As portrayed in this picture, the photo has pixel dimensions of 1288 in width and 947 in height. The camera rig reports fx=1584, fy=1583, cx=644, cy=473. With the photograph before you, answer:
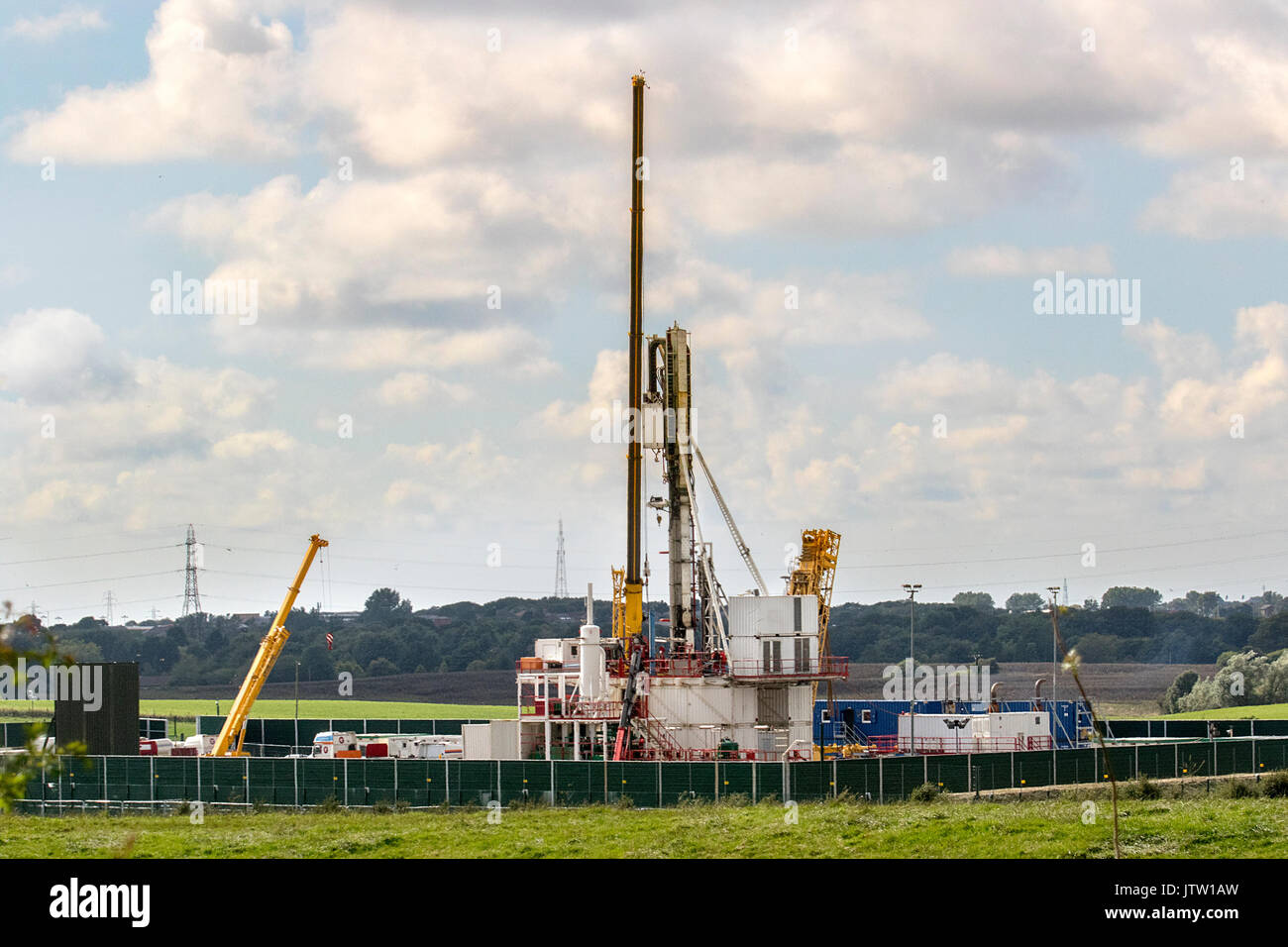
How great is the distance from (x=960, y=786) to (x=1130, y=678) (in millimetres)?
142417

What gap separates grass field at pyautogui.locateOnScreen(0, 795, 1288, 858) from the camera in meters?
37.9

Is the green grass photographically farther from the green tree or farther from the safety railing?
the safety railing

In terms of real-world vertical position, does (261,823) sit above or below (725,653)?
below

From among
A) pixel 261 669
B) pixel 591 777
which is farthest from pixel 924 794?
pixel 261 669

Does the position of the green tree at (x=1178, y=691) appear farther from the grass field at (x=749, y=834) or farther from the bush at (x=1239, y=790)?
the grass field at (x=749, y=834)

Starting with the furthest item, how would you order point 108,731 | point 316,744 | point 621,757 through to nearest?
point 316,744
point 108,731
point 621,757

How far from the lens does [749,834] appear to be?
137 ft

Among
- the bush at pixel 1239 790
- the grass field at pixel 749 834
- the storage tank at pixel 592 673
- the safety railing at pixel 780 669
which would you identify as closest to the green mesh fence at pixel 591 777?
the grass field at pixel 749 834

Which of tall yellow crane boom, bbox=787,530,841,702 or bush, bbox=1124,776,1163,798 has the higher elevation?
tall yellow crane boom, bbox=787,530,841,702

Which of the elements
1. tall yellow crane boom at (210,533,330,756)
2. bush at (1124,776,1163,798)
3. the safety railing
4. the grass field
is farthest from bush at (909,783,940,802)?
tall yellow crane boom at (210,533,330,756)

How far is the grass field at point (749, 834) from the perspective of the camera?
3794cm
